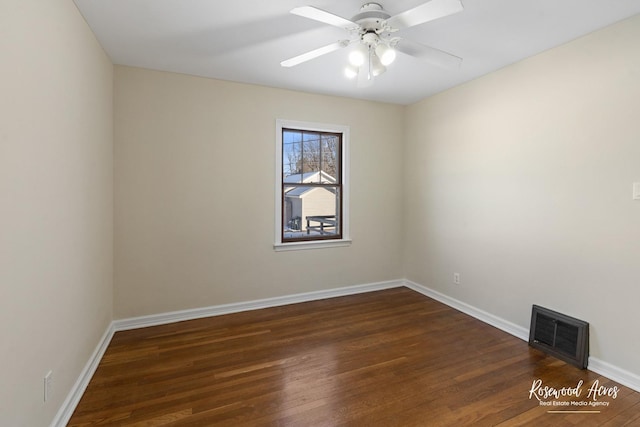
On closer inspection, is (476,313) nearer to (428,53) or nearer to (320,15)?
(428,53)

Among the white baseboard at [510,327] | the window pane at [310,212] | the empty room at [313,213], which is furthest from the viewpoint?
the window pane at [310,212]

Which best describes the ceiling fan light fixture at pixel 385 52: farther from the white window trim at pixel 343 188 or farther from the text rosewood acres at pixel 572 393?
the text rosewood acres at pixel 572 393

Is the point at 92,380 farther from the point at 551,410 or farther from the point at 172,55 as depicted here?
the point at 551,410

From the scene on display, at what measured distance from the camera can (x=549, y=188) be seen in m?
2.68

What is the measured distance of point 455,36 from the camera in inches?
96.0

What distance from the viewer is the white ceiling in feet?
6.75

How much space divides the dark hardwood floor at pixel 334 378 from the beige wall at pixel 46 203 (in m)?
0.46

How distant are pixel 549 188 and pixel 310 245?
2545 mm

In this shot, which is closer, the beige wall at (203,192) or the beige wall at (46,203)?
the beige wall at (46,203)

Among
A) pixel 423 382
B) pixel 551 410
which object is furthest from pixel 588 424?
pixel 423 382

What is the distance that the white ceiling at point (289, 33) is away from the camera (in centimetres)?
206

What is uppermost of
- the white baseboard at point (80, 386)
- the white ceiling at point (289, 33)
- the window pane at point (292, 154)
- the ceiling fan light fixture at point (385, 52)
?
the white ceiling at point (289, 33)

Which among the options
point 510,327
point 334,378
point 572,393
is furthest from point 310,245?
point 572,393

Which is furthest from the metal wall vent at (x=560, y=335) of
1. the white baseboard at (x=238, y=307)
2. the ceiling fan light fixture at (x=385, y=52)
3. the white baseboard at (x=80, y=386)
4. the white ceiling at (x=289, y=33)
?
the white baseboard at (x=80, y=386)
